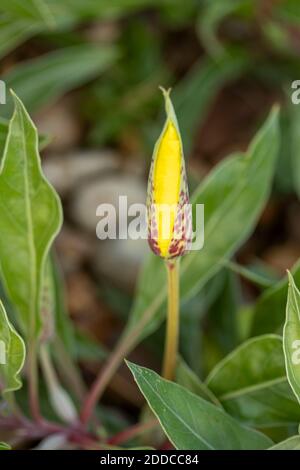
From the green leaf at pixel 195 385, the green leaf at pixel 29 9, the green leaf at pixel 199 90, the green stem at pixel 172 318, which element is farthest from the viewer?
the green leaf at pixel 199 90

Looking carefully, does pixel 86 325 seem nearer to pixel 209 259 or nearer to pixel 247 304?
pixel 247 304

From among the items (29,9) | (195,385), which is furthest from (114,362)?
(29,9)

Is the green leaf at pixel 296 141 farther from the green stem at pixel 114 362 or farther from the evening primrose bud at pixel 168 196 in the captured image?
the evening primrose bud at pixel 168 196

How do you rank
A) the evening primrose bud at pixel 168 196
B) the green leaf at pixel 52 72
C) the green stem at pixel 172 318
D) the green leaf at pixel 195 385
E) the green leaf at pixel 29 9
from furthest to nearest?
the green leaf at pixel 52 72, the green leaf at pixel 29 9, the green leaf at pixel 195 385, the green stem at pixel 172 318, the evening primrose bud at pixel 168 196

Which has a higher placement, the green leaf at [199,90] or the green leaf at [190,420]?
the green leaf at [199,90]

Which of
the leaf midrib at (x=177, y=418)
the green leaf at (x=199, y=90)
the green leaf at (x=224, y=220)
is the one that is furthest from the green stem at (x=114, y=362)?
the green leaf at (x=199, y=90)

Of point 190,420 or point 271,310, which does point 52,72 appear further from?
point 190,420
